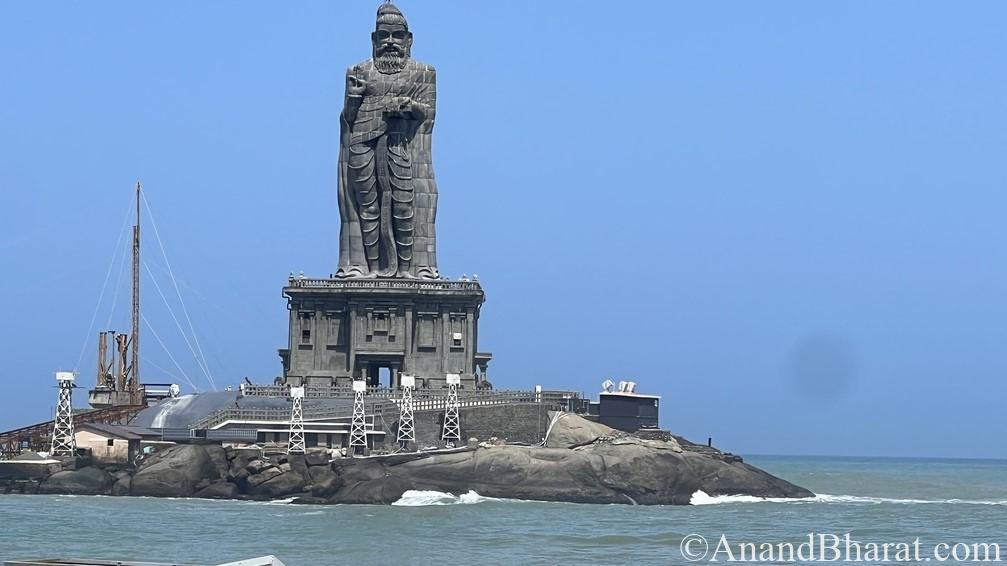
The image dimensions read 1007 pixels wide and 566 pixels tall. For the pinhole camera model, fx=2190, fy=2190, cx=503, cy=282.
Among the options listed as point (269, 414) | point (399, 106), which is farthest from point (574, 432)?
point (399, 106)

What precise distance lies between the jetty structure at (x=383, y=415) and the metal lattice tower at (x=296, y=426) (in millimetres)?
101

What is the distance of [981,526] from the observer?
6825cm

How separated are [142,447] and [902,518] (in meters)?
26.1

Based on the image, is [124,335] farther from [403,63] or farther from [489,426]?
[489,426]

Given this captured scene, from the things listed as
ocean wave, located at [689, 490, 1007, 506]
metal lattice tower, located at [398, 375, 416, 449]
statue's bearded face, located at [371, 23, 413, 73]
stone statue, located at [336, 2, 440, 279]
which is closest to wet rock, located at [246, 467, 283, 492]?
metal lattice tower, located at [398, 375, 416, 449]

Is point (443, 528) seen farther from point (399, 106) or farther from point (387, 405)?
point (399, 106)

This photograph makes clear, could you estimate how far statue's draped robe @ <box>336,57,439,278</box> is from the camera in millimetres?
88438

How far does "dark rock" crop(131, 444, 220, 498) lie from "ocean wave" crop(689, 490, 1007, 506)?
54.9 ft

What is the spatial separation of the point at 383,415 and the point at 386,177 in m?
13.8

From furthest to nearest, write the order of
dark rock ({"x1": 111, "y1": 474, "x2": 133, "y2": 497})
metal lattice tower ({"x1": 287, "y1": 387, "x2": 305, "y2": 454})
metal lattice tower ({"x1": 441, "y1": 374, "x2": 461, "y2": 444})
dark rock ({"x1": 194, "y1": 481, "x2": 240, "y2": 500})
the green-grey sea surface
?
metal lattice tower ({"x1": 441, "y1": 374, "x2": 461, "y2": 444}) → metal lattice tower ({"x1": 287, "y1": 387, "x2": 305, "y2": 454}) → dark rock ({"x1": 111, "y1": 474, "x2": 133, "y2": 497}) → dark rock ({"x1": 194, "y1": 481, "x2": 240, "y2": 500}) → the green-grey sea surface

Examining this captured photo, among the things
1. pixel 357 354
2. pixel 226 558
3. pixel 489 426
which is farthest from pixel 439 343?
pixel 226 558

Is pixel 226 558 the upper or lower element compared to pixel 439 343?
lower

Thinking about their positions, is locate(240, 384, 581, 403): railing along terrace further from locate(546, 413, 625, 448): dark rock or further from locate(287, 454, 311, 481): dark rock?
locate(287, 454, 311, 481): dark rock

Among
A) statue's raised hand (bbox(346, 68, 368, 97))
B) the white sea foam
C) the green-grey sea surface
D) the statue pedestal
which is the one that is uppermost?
statue's raised hand (bbox(346, 68, 368, 97))
